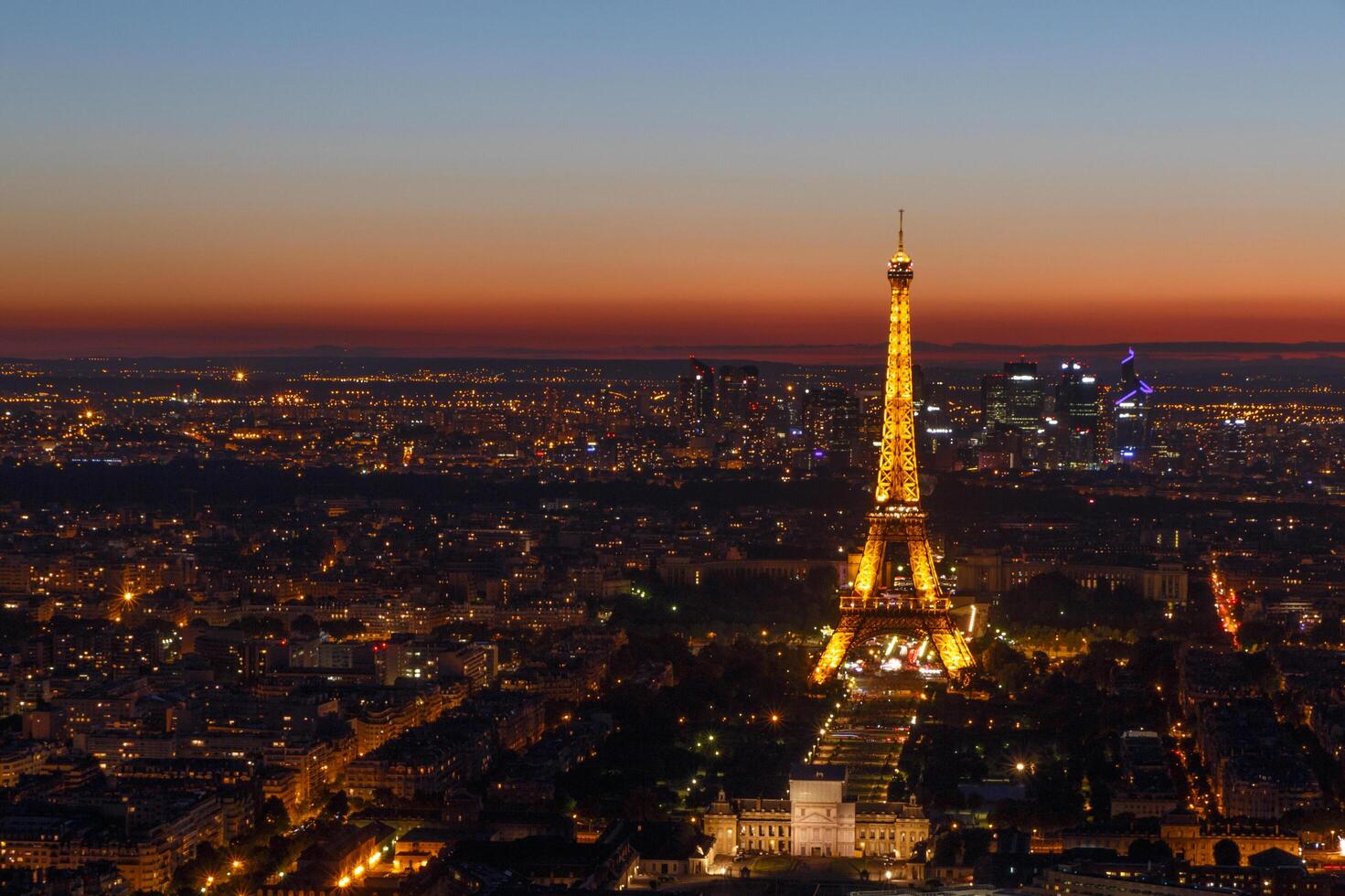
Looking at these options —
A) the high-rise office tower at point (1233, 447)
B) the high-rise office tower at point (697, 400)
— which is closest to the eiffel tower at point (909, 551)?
the high-rise office tower at point (1233, 447)

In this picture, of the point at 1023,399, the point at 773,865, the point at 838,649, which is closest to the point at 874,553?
the point at 838,649

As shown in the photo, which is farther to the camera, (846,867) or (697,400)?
(697,400)

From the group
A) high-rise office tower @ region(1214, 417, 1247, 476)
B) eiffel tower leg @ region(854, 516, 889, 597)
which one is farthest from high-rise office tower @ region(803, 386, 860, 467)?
eiffel tower leg @ region(854, 516, 889, 597)

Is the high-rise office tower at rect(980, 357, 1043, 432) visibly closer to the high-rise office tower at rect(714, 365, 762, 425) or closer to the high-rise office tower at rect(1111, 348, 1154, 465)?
the high-rise office tower at rect(1111, 348, 1154, 465)

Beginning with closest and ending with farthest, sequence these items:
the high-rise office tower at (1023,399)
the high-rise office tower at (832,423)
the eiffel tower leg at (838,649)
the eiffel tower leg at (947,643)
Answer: the eiffel tower leg at (838,649), the eiffel tower leg at (947,643), the high-rise office tower at (832,423), the high-rise office tower at (1023,399)

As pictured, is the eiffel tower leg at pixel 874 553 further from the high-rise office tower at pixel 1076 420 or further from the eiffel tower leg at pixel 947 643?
the high-rise office tower at pixel 1076 420

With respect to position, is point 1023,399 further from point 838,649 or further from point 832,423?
point 838,649
